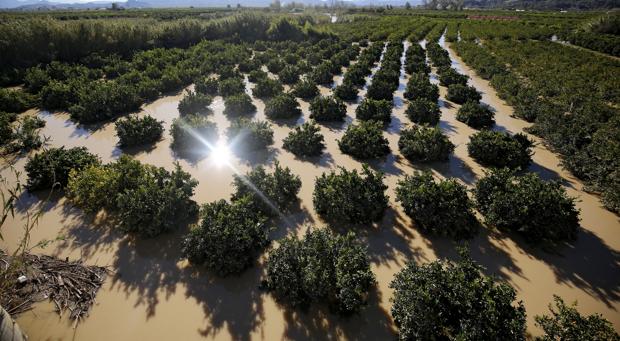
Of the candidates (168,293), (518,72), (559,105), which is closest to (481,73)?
(518,72)

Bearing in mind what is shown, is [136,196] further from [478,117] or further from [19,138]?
[478,117]

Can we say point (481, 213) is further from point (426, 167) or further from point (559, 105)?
point (559, 105)

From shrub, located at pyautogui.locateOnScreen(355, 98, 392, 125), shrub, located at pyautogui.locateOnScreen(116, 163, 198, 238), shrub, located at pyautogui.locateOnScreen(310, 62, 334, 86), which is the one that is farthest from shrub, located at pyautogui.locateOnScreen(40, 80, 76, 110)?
shrub, located at pyautogui.locateOnScreen(355, 98, 392, 125)

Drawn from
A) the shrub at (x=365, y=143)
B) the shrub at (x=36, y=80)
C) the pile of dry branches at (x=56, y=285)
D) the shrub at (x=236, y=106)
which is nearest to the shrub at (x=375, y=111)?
the shrub at (x=365, y=143)

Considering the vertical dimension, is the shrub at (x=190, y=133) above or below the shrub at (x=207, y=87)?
below

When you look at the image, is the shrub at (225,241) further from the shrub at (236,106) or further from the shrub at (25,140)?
the shrub at (25,140)

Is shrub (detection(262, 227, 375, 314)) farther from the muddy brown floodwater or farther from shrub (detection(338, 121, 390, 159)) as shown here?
shrub (detection(338, 121, 390, 159))

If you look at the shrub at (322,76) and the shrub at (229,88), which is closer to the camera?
the shrub at (229,88)
